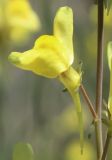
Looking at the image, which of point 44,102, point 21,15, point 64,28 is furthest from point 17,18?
point 64,28

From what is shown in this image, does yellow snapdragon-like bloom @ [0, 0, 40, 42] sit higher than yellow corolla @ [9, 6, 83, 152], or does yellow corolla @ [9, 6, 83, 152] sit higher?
yellow corolla @ [9, 6, 83, 152]

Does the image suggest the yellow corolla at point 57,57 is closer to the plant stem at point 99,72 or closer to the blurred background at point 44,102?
the plant stem at point 99,72

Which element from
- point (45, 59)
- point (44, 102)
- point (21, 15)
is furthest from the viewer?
point (44, 102)

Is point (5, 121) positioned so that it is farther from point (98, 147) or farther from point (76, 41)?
point (98, 147)

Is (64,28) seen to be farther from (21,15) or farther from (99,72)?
(21,15)

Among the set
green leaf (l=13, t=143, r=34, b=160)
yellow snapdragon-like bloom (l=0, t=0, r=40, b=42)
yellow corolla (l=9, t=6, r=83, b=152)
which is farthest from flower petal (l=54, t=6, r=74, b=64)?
yellow snapdragon-like bloom (l=0, t=0, r=40, b=42)

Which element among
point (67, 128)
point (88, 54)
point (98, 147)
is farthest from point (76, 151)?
point (98, 147)

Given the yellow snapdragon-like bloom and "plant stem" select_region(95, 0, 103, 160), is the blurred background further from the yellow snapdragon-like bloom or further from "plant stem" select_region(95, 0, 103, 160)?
"plant stem" select_region(95, 0, 103, 160)

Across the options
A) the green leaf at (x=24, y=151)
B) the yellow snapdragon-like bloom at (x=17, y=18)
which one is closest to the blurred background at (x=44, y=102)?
the yellow snapdragon-like bloom at (x=17, y=18)
